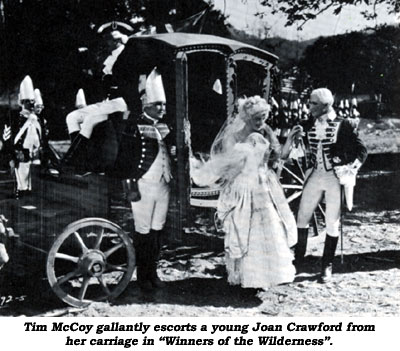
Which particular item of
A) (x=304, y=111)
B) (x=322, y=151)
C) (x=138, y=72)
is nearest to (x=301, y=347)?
(x=322, y=151)

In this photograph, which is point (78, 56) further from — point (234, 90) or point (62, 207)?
point (62, 207)

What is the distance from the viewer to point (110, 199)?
345cm

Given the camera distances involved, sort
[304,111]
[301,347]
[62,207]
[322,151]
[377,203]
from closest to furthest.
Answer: [301,347] → [62,207] → [322,151] → [377,203] → [304,111]

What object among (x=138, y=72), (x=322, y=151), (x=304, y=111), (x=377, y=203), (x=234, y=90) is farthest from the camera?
(x=304, y=111)

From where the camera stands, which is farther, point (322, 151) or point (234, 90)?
point (234, 90)

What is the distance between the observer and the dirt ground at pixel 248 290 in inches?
130

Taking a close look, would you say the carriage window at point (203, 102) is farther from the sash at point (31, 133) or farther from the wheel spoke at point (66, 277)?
the wheel spoke at point (66, 277)

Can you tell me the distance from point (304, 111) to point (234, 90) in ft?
8.00

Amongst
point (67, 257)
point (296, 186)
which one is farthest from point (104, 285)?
point (296, 186)

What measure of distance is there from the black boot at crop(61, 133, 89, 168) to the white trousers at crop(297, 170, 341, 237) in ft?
5.72

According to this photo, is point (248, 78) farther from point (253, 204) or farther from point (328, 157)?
point (253, 204)

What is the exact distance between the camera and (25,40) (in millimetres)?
4887

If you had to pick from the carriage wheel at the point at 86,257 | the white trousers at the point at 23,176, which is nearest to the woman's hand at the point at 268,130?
the carriage wheel at the point at 86,257

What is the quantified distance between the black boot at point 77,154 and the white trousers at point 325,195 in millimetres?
1744
